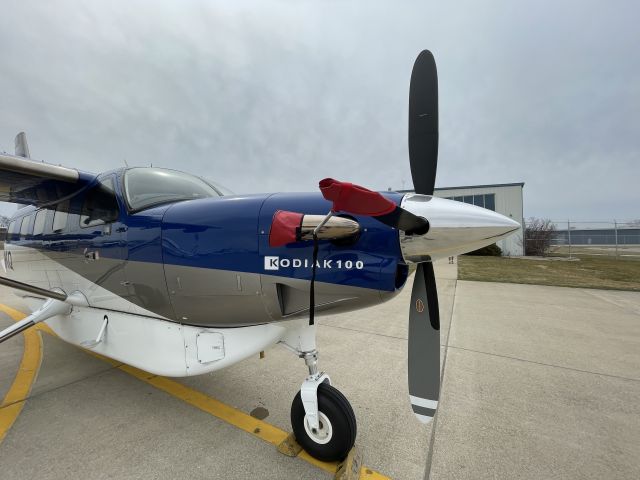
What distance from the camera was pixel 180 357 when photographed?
2.55 m

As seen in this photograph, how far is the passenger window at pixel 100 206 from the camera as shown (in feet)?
9.41

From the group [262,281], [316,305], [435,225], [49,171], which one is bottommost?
[316,305]

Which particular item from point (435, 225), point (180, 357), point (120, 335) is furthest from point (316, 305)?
point (120, 335)

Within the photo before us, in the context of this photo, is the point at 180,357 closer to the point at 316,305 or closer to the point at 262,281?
the point at 262,281

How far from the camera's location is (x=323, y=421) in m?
2.20

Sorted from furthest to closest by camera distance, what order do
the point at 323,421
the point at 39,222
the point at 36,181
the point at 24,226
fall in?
the point at 24,226 → the point at 39,222 → the point at 36,181 → the point at 323,421

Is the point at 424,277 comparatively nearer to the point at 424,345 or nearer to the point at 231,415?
the point at 424,345

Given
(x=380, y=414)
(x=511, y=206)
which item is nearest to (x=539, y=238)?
(x=511, y=206)

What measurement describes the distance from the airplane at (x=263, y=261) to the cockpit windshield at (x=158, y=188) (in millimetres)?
16

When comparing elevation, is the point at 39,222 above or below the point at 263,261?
above

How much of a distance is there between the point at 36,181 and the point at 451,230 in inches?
160

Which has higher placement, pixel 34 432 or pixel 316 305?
pixel 316 305

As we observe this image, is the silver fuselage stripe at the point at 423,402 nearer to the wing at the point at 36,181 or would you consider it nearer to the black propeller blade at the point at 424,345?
the black propeller blade at the point at 424,345

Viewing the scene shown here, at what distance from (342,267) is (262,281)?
1.86ft
